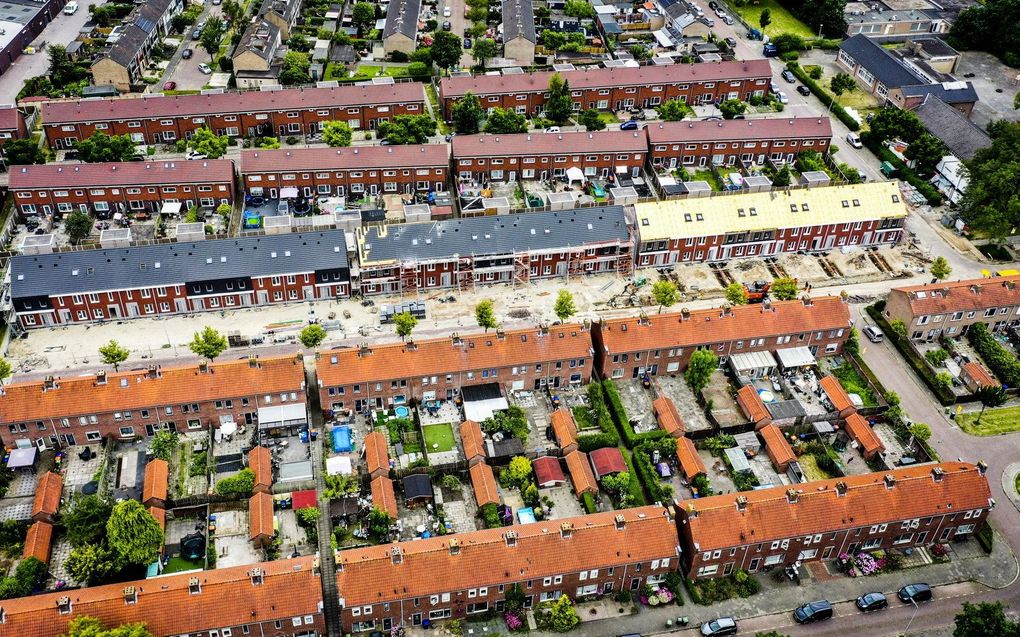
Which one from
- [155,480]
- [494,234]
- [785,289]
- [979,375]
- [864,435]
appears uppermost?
[494,234]

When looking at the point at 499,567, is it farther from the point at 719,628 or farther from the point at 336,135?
the point at 336,135

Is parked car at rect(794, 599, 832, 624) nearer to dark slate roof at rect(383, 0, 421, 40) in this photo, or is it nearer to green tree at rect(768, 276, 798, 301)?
green tree at rect(768, 276, 798, 301)

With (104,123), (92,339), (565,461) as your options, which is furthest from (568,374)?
(104,123)

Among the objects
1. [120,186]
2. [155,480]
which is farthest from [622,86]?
[155,480]

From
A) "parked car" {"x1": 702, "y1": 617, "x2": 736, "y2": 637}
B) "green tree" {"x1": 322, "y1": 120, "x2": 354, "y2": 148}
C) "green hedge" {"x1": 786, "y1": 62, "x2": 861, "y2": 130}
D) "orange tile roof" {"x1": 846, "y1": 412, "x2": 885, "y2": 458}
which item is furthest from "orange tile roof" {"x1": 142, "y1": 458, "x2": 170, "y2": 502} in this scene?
"green hedge" {"x1": 786, "y1": 62, "x2": 861, "y2": 130}

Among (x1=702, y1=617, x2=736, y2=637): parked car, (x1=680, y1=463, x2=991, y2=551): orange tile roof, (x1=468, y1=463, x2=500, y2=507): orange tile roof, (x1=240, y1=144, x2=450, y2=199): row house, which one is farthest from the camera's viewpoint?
(x1=240, y1=144, x2=450, y2=199): row house

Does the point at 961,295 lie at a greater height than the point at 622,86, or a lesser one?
lesser

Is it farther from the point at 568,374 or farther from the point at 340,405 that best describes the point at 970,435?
the point at 340,405
